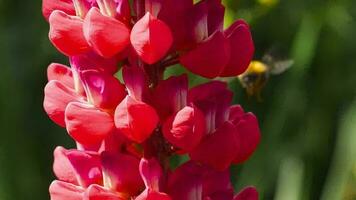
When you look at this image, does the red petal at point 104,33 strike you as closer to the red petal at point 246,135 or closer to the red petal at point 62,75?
the red petal at point 62,75

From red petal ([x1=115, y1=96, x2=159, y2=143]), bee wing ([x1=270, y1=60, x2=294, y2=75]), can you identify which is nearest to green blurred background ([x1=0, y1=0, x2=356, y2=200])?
bee wing ([x1=270, y1=60, x2=294, y2=75])

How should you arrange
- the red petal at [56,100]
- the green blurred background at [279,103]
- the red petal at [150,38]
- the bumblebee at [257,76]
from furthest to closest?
1. the green blurred background at [279,103]
2. the bumblebee at [257,76]
3. the red petal at [56,100]
4. the red petal at [150,38]

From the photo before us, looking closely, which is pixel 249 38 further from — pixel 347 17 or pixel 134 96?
pixel 347 17

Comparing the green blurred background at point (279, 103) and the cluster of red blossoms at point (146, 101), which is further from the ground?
the cluster of red blossoms at point (146, 101)

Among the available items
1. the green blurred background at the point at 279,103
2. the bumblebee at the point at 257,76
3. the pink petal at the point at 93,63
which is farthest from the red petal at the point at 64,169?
the green blurred background at the point at 279,103

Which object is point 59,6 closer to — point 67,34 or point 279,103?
point 67,34

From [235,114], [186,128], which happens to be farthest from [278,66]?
[186,128]

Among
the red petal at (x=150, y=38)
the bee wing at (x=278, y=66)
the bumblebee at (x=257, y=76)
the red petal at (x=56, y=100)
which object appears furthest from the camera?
the bee wing at (x=278, y=66)

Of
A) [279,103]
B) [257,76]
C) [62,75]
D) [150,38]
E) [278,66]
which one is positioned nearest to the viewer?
[150,38]
